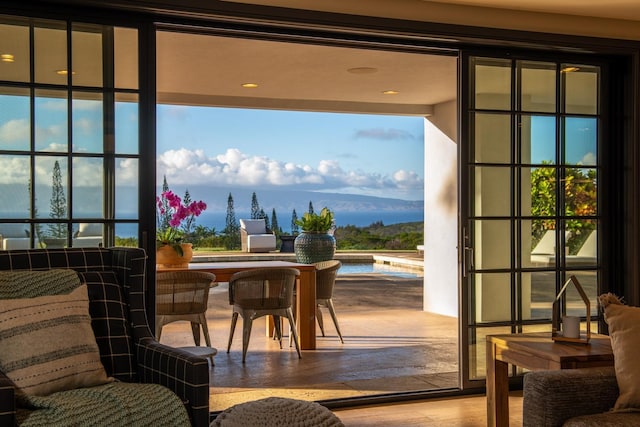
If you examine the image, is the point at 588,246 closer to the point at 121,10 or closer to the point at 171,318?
the point at 171,318

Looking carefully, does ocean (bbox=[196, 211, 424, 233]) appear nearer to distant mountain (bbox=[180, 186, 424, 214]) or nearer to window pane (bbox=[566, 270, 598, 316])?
distant mountain (bbox=[180, 186, 424, 214])

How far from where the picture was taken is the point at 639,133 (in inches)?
200

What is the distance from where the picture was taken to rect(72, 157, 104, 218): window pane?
3.97 meters

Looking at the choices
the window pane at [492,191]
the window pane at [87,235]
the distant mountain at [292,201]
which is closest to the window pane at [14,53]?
the window pane at [87,235]

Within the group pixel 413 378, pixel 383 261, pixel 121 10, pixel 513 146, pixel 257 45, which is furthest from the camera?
pixel 383 261

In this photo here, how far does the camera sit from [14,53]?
3.82 meters

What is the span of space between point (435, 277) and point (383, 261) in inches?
285

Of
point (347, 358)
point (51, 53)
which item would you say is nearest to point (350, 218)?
point (347, 358)

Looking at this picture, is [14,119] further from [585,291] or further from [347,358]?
[585,291]

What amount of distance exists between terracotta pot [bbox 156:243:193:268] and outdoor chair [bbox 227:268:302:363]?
428 millimetres

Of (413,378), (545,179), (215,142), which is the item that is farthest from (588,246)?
(215,142)

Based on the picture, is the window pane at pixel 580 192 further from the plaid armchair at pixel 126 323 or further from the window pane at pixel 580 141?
the plaid armchair at pixel 126 323

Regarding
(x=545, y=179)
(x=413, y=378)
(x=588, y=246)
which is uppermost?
(x=545, y=179)

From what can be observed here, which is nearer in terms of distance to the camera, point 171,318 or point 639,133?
point 639,133
